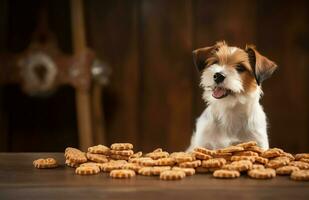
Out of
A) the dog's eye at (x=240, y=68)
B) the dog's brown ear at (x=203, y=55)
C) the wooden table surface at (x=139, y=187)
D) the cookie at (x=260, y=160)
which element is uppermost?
the dog's brown ear at (x=203, y=55)

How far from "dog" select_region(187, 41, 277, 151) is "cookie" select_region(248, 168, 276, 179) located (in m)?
0.26

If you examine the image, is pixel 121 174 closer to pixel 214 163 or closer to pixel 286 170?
pixel 214 163

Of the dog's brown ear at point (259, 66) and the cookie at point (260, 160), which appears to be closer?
the cookie at point (260, 160)

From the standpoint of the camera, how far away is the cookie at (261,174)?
75cm

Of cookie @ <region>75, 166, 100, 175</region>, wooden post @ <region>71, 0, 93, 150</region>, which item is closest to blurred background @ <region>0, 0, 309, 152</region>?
wooden post @ <region>71, 0, 93, 150</region>

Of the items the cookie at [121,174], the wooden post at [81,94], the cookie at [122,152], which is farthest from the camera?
the wooden post at [81,94]

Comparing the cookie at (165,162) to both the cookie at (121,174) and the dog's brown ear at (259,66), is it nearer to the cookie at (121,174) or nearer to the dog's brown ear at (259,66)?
the cookie at (121,174)

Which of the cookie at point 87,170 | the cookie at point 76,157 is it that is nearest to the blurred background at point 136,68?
the cookie at point 76,157

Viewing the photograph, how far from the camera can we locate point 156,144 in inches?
57.9

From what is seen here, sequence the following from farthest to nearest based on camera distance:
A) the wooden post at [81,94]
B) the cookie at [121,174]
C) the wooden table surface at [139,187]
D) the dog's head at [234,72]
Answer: the wooden post at [81,94] → the dog's head at [234,72] → the cookie at [121,174] → the wooden table surface at [139,187]

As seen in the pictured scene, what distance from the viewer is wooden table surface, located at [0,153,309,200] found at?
659 millimetres

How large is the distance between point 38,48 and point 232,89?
67cm

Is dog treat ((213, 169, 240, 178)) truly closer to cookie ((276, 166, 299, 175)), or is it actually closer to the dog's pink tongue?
cookie ((276, 166, 299, 175))

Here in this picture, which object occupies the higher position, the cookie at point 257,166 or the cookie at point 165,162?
the cookie at point 165,162
